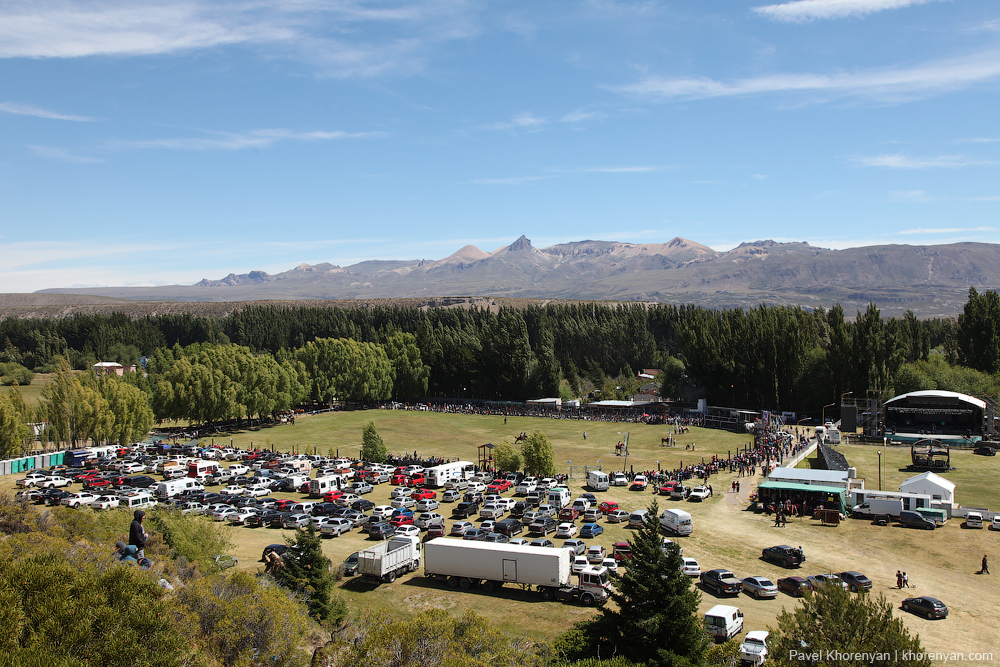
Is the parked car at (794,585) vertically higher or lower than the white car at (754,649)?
lower

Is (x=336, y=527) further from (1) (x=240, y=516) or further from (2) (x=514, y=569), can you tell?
(2) (x=514, y=569)

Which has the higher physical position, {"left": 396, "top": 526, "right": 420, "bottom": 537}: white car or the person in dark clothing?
the person in dark clothing

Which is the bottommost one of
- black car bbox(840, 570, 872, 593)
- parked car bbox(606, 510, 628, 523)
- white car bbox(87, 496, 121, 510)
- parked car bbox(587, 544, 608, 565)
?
parked car bbox(606, 510, 628, 523)

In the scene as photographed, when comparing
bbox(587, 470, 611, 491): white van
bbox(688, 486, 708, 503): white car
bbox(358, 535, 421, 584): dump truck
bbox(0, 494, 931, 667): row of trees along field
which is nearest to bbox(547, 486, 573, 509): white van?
bbox(587, 470, 611, 491): white van

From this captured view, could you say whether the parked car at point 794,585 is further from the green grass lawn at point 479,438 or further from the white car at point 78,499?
the white car at point 78,499

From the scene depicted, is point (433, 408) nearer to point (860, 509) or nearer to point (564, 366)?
point (564, 366)

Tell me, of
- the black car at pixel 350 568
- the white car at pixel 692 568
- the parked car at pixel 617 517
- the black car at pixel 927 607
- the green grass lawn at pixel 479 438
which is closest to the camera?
the black car at pixel 927 607

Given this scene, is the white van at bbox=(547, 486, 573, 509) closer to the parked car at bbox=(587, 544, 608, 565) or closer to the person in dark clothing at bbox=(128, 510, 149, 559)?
the parked car at bbox=(587, 544, 608, 565)

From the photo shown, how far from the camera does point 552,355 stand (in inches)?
3812

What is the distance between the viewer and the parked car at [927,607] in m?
23.5

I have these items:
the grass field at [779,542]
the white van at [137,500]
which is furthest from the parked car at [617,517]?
the white van at [137,500]

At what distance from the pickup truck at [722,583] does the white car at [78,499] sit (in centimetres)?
3104

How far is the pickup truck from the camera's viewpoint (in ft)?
82.6

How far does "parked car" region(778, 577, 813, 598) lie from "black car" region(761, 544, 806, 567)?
2922 millimetres
